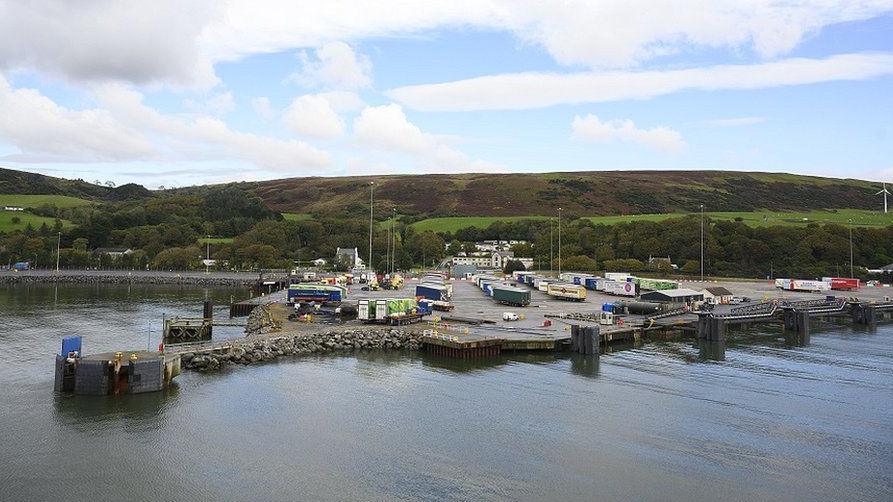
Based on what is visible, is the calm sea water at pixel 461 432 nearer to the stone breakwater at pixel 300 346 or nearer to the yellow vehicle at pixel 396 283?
the stone breakwater at pixel 300 346

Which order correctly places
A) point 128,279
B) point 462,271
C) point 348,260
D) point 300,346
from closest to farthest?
point 300,346 → point 462,271 → point 128,279 → point 348,260

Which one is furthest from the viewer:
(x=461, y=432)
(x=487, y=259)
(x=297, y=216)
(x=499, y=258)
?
(x=297, y=216)

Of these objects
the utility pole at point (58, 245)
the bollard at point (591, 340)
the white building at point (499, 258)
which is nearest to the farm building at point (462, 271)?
the white building at point (499, 258)

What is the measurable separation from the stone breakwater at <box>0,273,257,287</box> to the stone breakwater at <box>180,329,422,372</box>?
65151mm

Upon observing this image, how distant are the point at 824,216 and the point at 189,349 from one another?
149887 millimetres

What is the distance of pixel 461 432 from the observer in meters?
24.7

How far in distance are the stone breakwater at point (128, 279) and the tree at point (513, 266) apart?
4170 centimetres

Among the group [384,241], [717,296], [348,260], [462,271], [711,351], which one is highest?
[384,241]

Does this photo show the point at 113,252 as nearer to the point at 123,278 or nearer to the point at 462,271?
the point at 123,278

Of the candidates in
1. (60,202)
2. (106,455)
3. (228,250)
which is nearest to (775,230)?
(228,250)

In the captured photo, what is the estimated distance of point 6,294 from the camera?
269 ft

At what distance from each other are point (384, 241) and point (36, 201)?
103 m

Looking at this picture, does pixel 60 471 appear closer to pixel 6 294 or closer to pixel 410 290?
pixel 410 290

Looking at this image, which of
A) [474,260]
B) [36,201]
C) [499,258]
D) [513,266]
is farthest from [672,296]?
[36,201]
